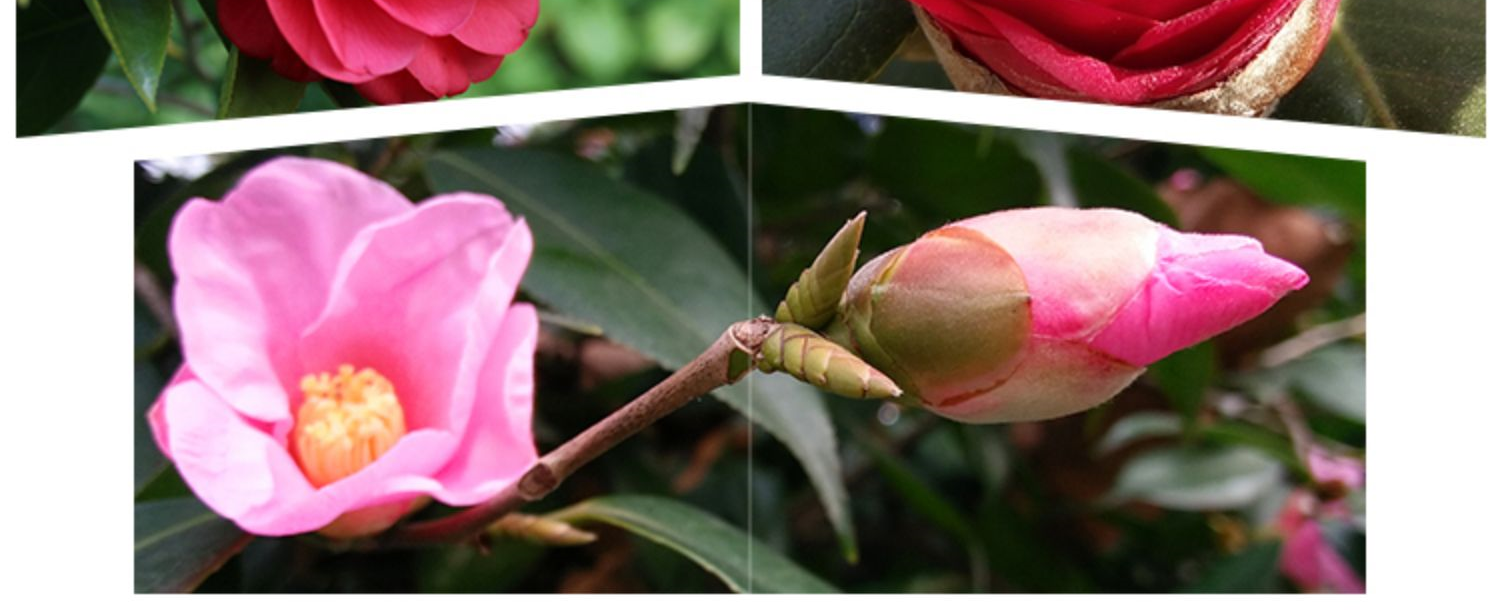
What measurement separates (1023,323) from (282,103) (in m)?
0.42

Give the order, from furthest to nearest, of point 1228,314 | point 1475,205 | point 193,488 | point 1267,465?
point 1267,465 < point 1475,205 < point 193,488 < point 1228,314

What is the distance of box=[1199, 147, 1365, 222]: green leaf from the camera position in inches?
39.7

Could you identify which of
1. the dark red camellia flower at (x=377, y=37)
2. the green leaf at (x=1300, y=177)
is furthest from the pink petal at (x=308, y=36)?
the green leaf at (x=1300, y=177)

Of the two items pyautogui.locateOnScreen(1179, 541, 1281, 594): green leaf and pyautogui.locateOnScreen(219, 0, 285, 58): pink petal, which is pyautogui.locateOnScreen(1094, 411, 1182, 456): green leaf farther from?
pyautogui.locateOnScreen(219, 0, 285, 58): pink petal

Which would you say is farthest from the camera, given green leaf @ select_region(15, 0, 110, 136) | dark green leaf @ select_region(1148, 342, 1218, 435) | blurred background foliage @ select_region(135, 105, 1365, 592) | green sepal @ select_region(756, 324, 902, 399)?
dark green leaf @ select_region(1148, 342, 1218, 435)

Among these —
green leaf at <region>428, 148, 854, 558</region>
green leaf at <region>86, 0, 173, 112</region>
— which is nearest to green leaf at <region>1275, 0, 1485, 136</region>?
green leaf at <region>428, 148, 854, 558</region>

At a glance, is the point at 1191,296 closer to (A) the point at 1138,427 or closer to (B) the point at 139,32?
(B) the point at 139,32

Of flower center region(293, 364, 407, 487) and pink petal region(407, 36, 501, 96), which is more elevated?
pink petal region(407, 36, 501, 96)

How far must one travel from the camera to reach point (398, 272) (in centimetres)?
95

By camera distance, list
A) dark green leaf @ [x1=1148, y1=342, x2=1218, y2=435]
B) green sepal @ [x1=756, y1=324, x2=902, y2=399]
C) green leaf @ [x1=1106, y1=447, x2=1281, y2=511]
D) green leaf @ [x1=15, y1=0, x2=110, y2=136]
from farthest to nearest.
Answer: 1. green leaf @ [x1=1106, y1=447, x2=1281, y2=511]
2. dark green leaf @ [x1=1148, y1=342, x2=1218, y2=435]
3. green leaf @ [x1=15, y1=0, x2=110, y2=136]
4. green sepal @ [x1=756, y1=324, x2=902, y2=399]

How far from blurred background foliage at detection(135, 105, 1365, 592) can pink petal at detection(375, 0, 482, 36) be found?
0.19m

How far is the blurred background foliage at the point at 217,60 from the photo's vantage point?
801 mm

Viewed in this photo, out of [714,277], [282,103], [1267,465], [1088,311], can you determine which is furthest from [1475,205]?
[282,103]

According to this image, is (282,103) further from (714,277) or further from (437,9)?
(714,277)
